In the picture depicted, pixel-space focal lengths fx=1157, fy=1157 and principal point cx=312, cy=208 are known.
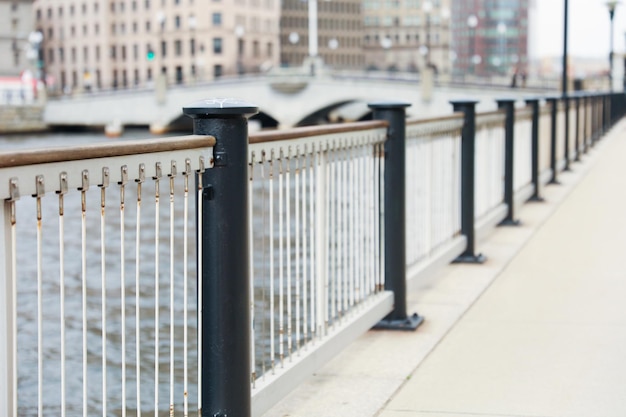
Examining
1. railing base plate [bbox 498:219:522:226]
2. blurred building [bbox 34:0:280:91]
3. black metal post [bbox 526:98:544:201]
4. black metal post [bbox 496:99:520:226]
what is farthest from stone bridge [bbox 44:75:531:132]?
black metal post [bbox 496:99:520:226]

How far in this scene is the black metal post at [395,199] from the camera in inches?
253

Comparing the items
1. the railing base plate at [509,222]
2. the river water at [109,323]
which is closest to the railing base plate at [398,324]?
the river water at [109,323]

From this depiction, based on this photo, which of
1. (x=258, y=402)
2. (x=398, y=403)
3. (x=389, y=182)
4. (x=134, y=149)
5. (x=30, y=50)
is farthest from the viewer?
(x=30, y=50)

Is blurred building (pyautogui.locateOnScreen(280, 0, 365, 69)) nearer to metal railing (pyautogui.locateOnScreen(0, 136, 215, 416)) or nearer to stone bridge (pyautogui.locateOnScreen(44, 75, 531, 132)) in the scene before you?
stone bridge (pyautogui.locateOnScreen(44, 75, 531, 132))

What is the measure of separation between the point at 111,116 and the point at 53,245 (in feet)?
211

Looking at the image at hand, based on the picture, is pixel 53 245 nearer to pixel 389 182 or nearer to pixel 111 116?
pixel 389 182

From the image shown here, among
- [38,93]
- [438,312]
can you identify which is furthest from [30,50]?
[438,312]

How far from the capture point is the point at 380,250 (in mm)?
6488

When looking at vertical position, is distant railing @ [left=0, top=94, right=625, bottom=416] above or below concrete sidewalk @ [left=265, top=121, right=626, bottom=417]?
above

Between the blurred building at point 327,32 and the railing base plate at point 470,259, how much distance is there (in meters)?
144

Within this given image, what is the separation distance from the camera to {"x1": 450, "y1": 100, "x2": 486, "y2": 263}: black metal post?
8.75 meters

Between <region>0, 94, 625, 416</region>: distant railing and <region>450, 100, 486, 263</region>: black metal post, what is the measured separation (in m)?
0.01

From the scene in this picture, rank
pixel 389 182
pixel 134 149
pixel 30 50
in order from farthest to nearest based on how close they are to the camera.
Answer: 1. pixel 30 50
2. pixel 389 182
3. pixel 134 149

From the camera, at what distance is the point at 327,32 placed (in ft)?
536
